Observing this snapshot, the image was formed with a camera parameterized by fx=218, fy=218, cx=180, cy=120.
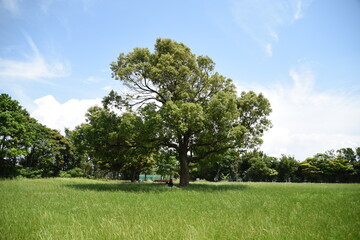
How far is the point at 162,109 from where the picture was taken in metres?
20.6

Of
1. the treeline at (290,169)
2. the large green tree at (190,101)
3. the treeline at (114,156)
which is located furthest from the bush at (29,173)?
the treeline at (290,169)

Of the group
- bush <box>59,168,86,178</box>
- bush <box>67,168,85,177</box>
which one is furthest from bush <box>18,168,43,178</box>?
bush <box>67,168,85,177</box>

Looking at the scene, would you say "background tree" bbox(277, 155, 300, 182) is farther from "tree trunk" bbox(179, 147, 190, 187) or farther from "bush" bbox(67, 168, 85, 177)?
"bush" bbox(67, 168, 85, 177)

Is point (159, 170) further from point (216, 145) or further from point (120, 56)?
point (120, 56)

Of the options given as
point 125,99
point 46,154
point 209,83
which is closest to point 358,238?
point 209,83

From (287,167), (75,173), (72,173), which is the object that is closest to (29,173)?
(72,173)

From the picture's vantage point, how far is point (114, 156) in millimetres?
24781

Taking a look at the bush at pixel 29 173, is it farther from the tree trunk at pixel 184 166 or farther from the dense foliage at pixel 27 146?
the tree trunk at pixel 184 166

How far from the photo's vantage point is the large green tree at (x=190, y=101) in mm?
20828

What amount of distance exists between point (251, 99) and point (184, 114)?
886 cm

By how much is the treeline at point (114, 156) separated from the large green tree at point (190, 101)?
2450mm

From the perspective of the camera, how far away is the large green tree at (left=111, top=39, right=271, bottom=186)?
2083 centimetres

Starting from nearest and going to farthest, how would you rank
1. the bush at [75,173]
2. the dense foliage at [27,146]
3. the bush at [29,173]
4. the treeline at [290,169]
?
1. the dense foliage at [27,146]
2. the bush at [29,173]
3. the bush at [75,173]
4. the treeline at [290,169]

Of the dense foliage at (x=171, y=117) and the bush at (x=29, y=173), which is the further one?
the bush at (x=29, y=173)
